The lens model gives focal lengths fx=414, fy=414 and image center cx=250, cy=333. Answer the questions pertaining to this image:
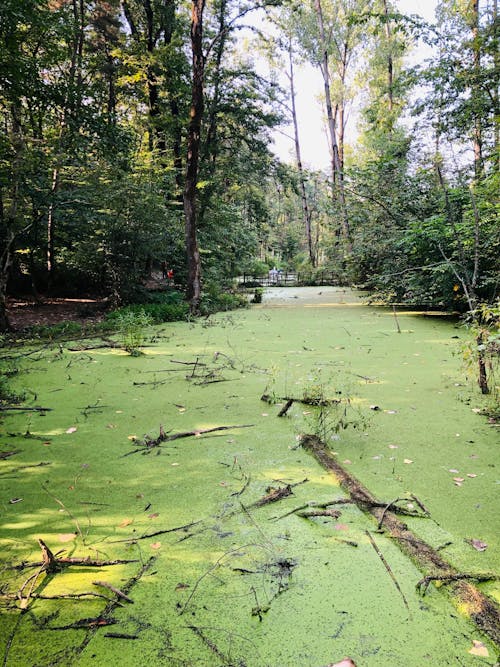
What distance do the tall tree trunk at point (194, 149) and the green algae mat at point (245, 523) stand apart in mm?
4871

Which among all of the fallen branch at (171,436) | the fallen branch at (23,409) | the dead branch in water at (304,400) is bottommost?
the fallen branch at (171,436)

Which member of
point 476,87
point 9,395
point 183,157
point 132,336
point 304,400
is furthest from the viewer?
point 183,157

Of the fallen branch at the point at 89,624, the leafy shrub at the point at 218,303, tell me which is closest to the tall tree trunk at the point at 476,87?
the leafy shrub at the point at 218,303

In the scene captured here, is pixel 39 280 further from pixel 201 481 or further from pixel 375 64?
pixel 375 64

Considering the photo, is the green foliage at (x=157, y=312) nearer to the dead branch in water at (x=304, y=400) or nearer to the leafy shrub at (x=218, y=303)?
the leafy shrub at (x=218, y=303)

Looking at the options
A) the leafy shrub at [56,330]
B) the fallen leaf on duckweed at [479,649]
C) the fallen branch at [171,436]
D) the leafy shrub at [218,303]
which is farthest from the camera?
the leafy shrub at [218,303]

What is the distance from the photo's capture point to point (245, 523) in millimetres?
1517

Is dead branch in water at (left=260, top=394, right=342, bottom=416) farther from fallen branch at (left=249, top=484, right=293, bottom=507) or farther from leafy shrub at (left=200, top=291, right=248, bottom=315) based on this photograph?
leafy shrub at (left=200, top=291, right=248, bottom=315)

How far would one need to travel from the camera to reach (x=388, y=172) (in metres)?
8.11

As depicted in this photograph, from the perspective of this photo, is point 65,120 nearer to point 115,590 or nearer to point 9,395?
point 9,395

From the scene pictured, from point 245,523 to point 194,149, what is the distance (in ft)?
23.6

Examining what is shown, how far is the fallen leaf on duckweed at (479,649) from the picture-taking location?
0.97 meters

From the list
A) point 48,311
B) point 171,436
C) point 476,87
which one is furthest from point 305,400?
point 476,87

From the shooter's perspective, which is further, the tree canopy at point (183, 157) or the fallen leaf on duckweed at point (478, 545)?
the tree canopy at point (183, 157)
